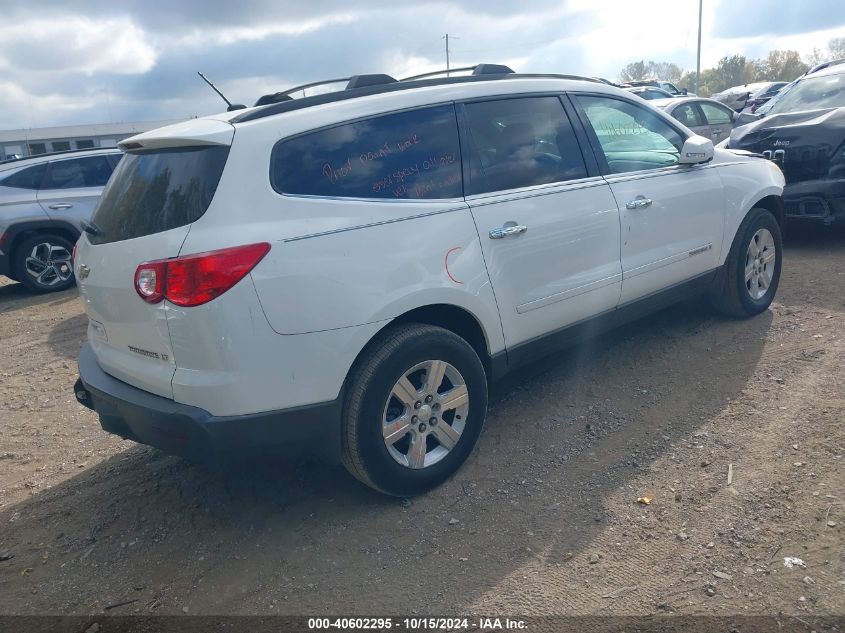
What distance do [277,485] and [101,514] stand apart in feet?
2.93

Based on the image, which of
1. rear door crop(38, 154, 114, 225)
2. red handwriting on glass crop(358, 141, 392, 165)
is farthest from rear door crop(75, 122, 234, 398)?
rear door crop(38, 154, 114, 225)

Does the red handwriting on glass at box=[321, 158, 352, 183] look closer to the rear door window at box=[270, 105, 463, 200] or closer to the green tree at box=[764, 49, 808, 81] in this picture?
the rear door window at box=[270, 105, 463, 200]

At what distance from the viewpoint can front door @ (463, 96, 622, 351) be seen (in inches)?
141

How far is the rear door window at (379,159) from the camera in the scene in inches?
121

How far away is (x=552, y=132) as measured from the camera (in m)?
4.05

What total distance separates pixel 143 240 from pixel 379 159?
1.12 meters

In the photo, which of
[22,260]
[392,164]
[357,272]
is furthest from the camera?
[22,260]

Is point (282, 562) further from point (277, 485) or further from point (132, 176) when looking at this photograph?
point (132, 176)

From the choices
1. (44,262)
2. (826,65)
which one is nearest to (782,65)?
(826,65)

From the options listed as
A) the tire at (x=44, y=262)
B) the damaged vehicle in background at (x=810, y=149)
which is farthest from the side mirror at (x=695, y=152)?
the tire at (x=44, y=262)

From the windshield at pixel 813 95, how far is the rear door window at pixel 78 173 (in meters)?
8.75

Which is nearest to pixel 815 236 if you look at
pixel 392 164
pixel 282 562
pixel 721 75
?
pixel 392 164

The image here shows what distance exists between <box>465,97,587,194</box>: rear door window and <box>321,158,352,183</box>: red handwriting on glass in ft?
2.25

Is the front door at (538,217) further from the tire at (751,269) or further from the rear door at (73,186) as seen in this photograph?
the rear door at (73,186)
